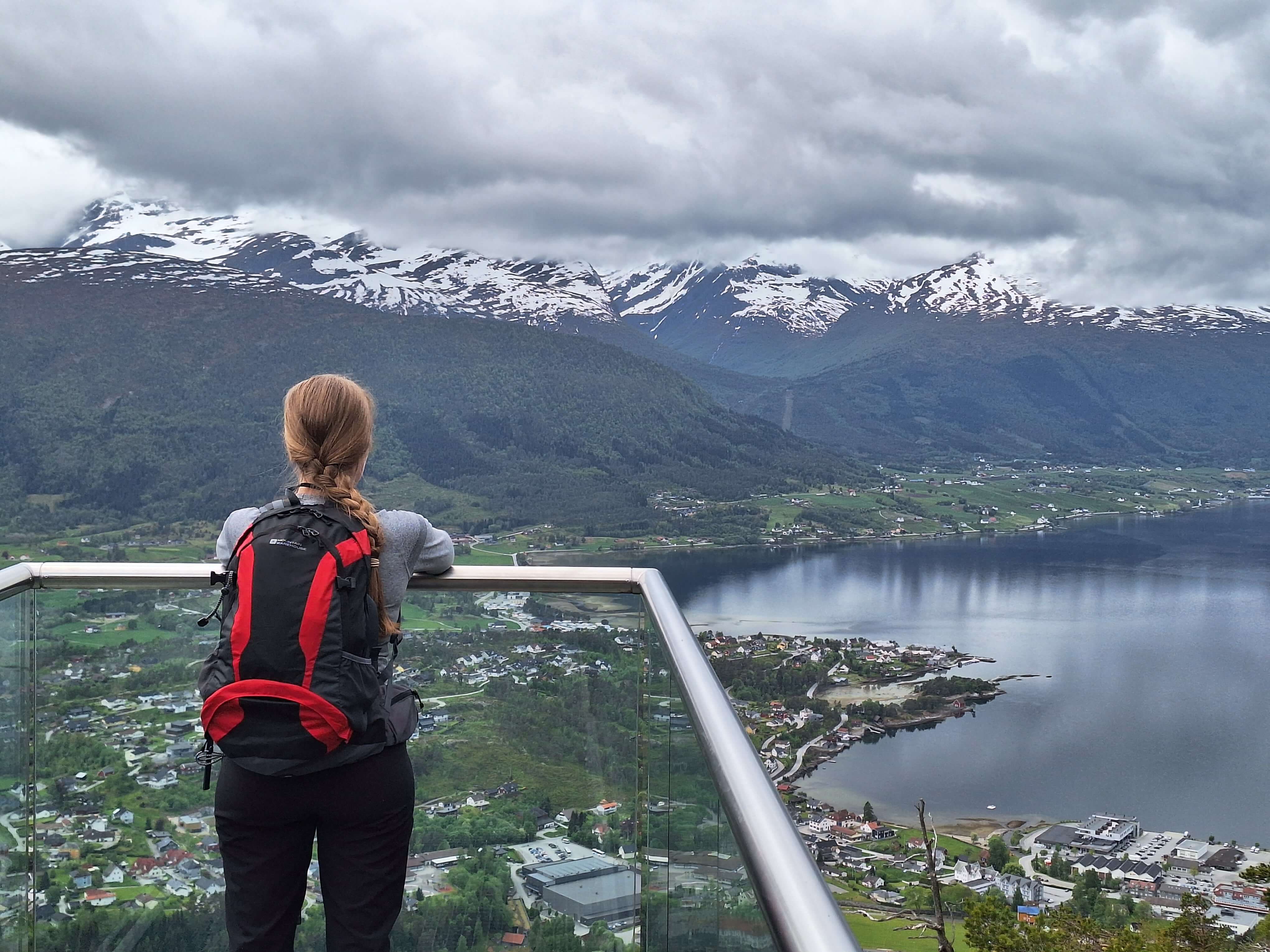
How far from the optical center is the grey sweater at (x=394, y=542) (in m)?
1.45

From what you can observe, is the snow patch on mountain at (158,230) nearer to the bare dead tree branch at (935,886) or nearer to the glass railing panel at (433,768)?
the bare dead tree branch at (935,886)

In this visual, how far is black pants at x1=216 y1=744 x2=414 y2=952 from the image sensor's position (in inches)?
56.2

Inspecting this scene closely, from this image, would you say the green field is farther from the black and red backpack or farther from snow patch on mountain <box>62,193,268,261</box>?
snow patch on mountain <box>62,193,268,261</box>

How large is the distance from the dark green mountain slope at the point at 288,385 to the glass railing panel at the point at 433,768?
23.2 metres

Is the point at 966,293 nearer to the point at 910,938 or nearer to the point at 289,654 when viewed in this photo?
the point at 910,938

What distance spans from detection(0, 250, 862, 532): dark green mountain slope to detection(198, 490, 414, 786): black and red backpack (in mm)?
24376

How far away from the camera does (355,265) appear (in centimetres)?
9056

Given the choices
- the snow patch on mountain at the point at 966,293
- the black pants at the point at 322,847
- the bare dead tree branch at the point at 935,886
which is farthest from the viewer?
the snow patch on mountain at the point at 966,293

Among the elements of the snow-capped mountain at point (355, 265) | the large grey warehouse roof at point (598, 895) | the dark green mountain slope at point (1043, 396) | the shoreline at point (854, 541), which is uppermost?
the snow-capped mountain at point (355, 265)

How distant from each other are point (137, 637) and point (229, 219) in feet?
382

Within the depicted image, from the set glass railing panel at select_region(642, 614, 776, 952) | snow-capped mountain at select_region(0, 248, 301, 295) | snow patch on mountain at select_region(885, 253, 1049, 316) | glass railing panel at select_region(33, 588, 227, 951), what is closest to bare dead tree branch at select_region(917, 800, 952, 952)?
glass railing panel at select_region(642, 614, 776, 952)

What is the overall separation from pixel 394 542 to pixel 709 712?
2.10 ft

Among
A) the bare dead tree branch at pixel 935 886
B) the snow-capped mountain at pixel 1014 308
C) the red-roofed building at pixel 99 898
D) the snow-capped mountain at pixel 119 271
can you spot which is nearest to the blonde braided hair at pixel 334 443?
the red-roofed building at pixel 99 898

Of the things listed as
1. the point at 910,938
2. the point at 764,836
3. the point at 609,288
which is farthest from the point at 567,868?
the point at 609,288
